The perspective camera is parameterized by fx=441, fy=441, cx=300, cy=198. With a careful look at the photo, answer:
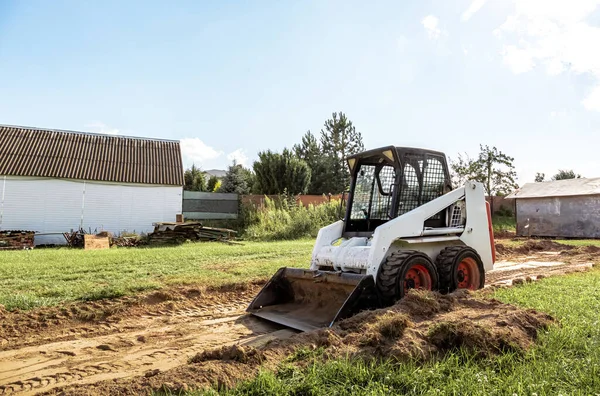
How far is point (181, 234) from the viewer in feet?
64.7

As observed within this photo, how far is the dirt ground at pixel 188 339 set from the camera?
3.88 metres

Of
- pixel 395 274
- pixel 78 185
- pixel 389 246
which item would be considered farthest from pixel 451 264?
pixel 78 185

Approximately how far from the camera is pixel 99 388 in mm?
3525

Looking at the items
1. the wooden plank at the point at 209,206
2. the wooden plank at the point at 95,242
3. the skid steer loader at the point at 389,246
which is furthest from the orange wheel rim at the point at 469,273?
the wooden plank at the point at 209,206

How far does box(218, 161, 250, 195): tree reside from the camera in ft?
123

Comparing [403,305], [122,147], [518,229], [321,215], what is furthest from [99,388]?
[518,229]

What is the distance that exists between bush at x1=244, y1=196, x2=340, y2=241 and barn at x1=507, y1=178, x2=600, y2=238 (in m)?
12.6

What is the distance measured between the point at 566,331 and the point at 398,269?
2.18 m

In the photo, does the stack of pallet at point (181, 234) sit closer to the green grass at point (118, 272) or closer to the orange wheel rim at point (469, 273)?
the green grass at point (118, 272)

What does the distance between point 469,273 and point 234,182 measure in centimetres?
3175

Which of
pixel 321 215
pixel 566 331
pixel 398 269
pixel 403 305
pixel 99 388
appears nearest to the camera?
pixel 99 388

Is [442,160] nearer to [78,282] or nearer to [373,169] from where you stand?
[373,169]

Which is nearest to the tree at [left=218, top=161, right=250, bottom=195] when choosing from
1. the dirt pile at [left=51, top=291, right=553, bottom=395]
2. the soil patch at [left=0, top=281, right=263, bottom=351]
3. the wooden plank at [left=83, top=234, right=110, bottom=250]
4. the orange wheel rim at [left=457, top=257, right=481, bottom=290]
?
the wooden plank at [left=83, top=234, right=110, bottom=250]

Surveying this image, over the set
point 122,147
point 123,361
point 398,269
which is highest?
point 122,147
